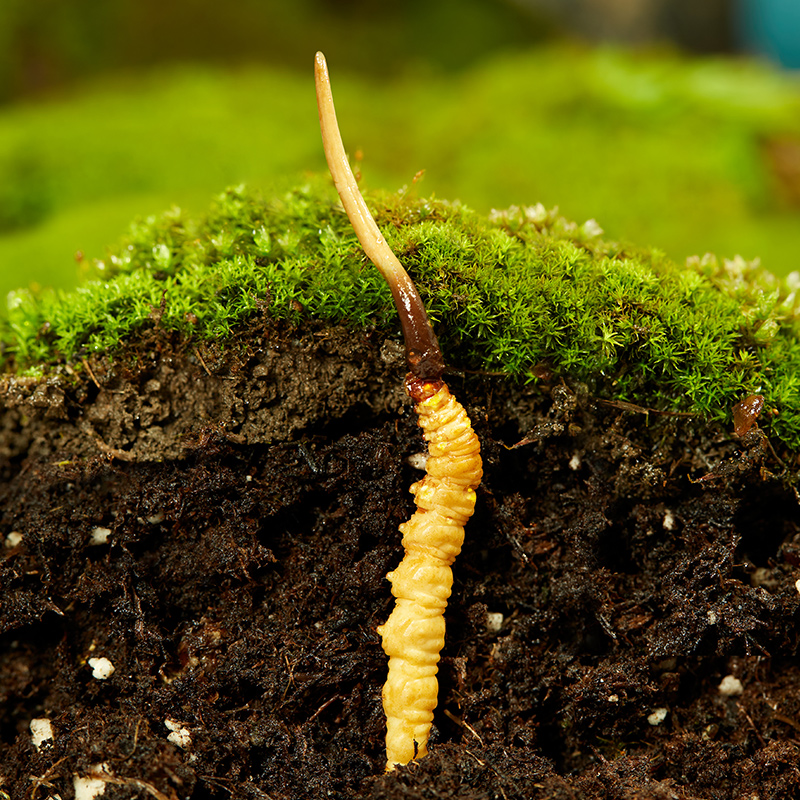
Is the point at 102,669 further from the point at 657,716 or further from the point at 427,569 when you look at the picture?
the point at 657,716

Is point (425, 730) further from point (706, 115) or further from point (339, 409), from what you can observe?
point (706, 115)

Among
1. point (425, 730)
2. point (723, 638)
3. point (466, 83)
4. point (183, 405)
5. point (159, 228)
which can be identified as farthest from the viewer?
point (466, 83)

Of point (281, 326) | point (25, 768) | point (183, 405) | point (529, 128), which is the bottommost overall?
point (25, 768)

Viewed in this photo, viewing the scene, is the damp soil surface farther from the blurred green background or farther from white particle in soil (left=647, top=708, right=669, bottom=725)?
the blurred green background

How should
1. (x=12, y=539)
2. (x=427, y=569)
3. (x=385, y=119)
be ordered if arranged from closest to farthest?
1. (x=427, y=569)
2. (x=12, y=539)
3. (x=385, y=119)

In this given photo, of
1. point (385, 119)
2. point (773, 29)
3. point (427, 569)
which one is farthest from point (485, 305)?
point (773, 29)

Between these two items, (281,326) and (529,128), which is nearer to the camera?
(281,326)

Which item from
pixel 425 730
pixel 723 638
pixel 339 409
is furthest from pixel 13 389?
pixel 723 638
